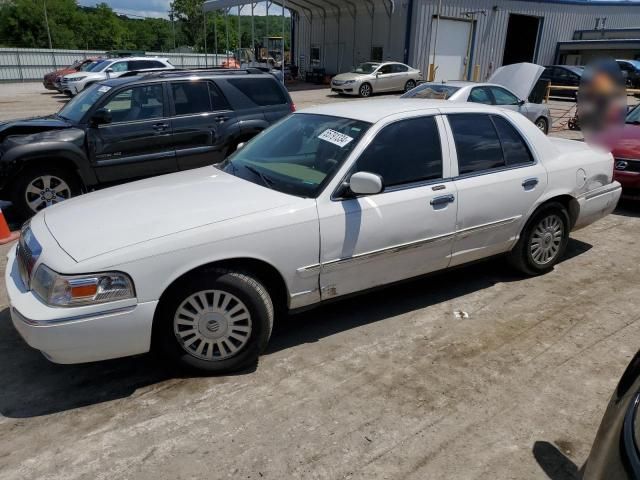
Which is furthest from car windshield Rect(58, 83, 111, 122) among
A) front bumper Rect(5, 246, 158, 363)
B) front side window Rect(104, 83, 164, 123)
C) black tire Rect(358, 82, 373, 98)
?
black tire Rect(358, 82, 373, 98)

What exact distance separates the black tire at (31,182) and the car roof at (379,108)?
12.2 ft

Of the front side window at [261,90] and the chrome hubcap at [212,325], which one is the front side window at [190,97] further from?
Result: the chrome hubcap at [212,325]

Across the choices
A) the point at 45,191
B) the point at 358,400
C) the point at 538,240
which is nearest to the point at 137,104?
the point at 45,191

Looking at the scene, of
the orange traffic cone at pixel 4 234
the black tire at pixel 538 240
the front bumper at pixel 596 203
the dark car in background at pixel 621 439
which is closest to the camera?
→ the dark car in background at pixel 621 439

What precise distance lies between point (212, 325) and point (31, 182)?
4.41 metres

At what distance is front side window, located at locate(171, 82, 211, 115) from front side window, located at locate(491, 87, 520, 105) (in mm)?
7015

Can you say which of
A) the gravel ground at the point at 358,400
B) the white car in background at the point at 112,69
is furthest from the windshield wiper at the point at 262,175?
the white car in background at the point at 112,69

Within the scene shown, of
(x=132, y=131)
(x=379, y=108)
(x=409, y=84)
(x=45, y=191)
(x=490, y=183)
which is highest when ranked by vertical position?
(x=379, y=108)

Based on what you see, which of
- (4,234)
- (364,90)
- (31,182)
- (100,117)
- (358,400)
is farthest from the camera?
(364,90)

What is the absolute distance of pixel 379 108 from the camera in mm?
4164

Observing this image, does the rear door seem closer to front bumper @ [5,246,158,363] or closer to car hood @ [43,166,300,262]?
car hood @ [43,166,300,262]

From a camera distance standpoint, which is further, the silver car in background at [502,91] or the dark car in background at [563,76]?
the dark car in background at [563,76]

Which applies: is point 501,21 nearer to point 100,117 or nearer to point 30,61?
point 30,61

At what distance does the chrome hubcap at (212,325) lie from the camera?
126 inches
